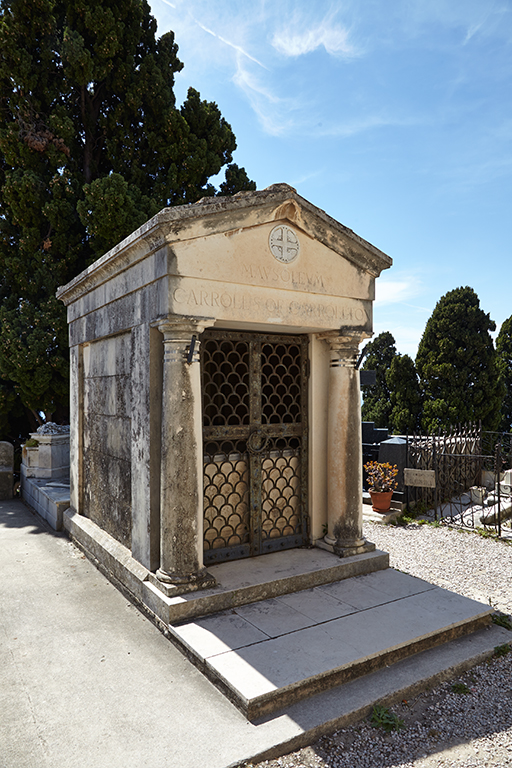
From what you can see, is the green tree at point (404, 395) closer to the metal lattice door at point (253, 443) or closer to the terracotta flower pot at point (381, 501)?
the terracotta flower pot at point (381, 501)

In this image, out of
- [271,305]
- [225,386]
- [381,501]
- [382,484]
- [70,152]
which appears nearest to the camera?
[271,305]

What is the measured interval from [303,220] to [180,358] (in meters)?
1.96

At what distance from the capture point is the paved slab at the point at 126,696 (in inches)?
111

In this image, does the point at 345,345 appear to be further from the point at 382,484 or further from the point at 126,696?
the point at 382,484

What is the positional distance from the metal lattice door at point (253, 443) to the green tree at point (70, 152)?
641 centimetres

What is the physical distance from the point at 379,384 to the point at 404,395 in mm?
3542

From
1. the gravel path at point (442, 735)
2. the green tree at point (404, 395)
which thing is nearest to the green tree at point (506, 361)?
the green tree at point (404, 395)

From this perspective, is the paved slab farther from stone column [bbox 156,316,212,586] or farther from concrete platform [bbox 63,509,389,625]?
stone column [bbox 156,316,212,586]

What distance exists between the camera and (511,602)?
199 inches

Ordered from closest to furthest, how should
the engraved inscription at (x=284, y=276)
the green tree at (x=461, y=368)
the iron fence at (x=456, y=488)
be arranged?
1. the engraved inscription at (x=284, y=276)
2. the iron fence at (x=456, y=488)
3. the green tree at (x=461, y=368)

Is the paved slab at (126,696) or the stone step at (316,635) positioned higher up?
the stone step at (316,635)

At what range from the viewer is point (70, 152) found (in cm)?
1126

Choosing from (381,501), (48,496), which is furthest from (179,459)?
(381,501)

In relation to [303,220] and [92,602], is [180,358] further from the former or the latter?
[92,602]
